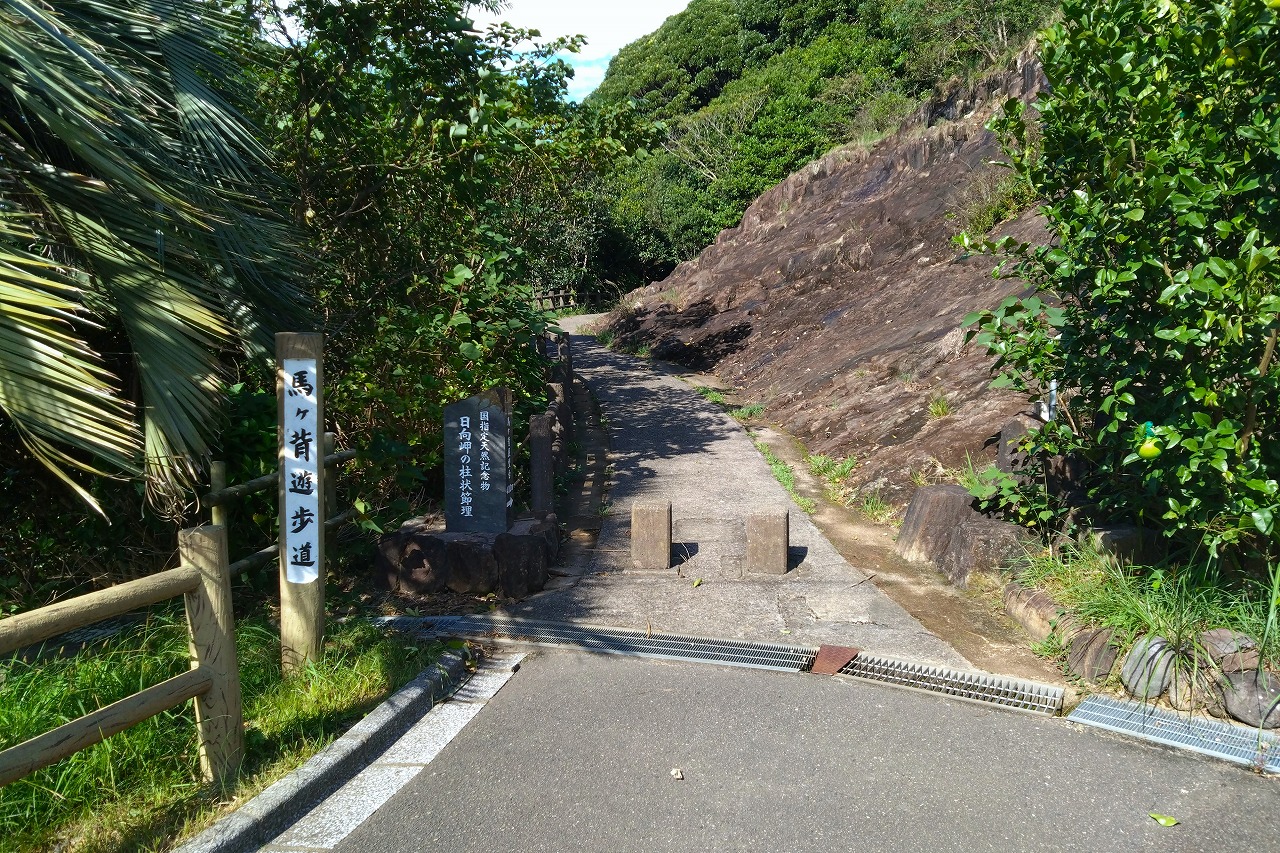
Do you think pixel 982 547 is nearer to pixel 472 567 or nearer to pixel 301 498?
pixel 472 567

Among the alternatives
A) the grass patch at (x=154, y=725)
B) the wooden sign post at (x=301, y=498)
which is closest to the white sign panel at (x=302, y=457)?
the wooden sign post at (x=301, y=498)

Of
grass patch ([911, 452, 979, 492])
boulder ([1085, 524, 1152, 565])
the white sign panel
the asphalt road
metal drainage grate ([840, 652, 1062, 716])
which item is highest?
the white sign panel

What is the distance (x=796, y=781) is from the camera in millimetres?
3961

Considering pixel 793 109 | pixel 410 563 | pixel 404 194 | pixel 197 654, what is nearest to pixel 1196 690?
pixel 197 654

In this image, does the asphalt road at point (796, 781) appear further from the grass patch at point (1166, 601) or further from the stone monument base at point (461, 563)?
the stone monument base at point (461, 563)

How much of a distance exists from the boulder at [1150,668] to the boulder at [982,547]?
1.57m

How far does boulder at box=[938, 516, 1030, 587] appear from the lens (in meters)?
6.41

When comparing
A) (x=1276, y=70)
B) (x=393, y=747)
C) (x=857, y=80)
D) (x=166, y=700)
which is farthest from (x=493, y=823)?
(x=857, y=80)

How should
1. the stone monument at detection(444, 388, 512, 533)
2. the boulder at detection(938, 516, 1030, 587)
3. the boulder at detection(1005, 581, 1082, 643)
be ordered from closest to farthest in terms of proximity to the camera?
the boulder at detection(1005, 581, 1082, 643), the boulder at detection(938, 516, 1030, 587), the stone monument at detection(444, 388, 512, 533)

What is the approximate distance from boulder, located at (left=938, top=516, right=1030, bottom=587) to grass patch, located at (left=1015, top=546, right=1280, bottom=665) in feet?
2.09

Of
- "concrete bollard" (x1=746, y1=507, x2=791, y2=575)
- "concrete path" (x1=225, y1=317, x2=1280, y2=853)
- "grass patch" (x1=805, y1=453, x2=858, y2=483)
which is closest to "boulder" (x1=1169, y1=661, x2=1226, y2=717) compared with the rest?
"concrete path" (x1=225, y1=317, x2=1280, y2=853)

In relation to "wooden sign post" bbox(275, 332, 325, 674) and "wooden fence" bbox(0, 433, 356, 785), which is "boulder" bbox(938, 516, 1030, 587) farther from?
"wooden fence" bbox(0, 433, 356, 785)

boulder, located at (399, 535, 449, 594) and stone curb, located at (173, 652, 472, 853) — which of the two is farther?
boulder, located at (399, 535, 449, 594)

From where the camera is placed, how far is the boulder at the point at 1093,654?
16.2ft
